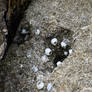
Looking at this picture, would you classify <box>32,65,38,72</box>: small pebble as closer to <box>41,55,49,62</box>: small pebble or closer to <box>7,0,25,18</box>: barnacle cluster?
<box>41,55,49,62</box>: small pebble

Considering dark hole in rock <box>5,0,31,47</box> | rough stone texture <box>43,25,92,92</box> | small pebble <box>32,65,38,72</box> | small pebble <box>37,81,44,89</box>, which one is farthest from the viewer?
dark hole in rock <box>5,0,31,47</box>

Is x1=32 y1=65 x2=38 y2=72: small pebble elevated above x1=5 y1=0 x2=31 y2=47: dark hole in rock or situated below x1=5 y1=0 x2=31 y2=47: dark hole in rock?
below

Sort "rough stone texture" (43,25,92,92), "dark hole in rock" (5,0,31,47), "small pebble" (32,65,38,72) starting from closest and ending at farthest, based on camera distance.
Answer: "rough stone texture" (43,25,92,92) < "small pebble" (32,65,38,72) < "dark hole in rock" (5,0,31,47)

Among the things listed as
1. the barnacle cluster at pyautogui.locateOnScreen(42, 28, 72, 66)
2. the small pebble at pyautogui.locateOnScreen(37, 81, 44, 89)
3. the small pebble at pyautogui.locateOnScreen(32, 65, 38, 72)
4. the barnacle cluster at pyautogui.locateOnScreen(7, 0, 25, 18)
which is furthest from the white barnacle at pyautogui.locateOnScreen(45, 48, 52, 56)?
the barnacle cluster at pyautogui.locateOnScreen(7, 0, 25, 18)

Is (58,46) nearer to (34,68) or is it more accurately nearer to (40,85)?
(34,68)

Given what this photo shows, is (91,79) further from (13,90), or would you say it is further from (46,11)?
(46,11)

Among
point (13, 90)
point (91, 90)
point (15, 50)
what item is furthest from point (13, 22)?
point (91, 90)

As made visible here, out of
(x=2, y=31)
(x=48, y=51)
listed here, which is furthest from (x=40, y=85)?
(x=2, y=31)

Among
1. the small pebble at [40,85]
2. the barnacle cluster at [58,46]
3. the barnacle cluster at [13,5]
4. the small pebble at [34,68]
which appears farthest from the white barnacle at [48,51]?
the barnacle cluster at [13,5]
